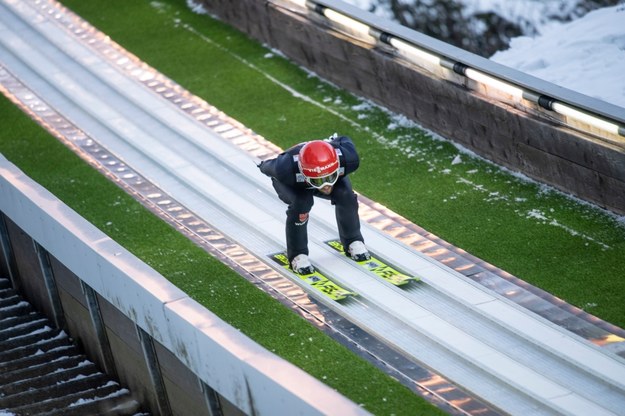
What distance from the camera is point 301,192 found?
26.8ft

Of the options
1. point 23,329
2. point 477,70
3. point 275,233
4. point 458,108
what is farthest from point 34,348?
point 477,70

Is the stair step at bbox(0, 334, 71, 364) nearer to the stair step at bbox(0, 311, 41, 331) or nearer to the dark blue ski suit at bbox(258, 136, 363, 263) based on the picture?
the stair step at bbox(0, 311, 41, 331)

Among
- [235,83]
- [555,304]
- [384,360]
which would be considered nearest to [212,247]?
[384,360]

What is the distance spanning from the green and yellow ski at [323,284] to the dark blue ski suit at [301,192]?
0.62 ft

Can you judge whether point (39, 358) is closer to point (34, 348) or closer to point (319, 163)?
point (34, 348)

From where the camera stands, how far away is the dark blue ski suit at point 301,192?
8.11m

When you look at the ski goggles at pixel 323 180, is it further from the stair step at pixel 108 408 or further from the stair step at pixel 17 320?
the stair step at pixel 17 320

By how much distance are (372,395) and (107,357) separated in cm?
324

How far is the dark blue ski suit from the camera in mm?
8109

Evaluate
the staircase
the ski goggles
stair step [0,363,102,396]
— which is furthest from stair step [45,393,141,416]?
the ski goggles

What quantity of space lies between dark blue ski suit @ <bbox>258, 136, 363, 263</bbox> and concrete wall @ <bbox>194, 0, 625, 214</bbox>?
2.18 metres

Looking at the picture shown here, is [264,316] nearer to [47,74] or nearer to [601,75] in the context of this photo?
[601,75]

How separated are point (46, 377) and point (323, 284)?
258 centimetres

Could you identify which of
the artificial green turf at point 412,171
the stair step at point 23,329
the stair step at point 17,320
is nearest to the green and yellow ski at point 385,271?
the artificial green turf at point 412,171
